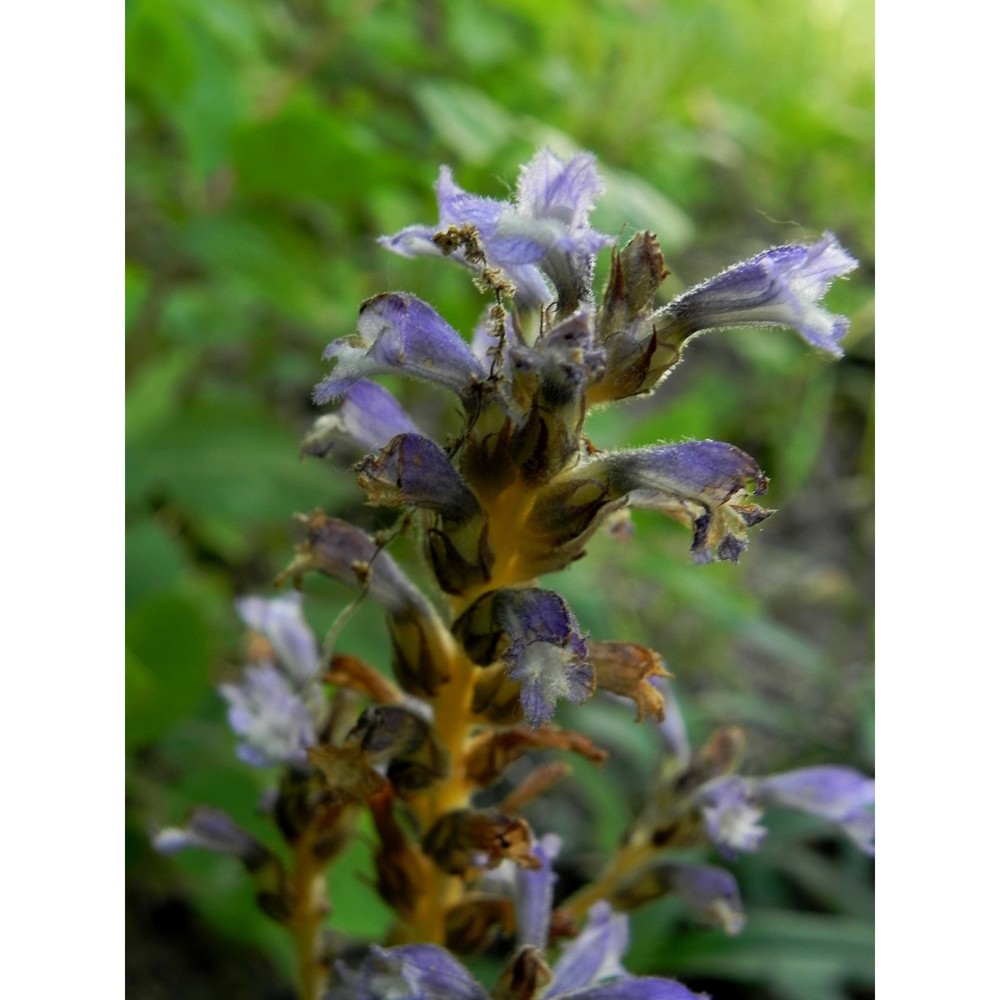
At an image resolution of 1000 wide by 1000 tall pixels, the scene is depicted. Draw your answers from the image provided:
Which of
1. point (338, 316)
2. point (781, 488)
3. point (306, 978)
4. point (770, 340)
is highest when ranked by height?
point (770, 340)

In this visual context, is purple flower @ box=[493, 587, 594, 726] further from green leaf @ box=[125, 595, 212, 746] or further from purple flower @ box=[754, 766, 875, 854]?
green leaf @ box=[125, 595, 212, 746]

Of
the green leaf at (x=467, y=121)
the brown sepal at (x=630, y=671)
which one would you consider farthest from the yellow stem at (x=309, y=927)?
the green leaf at (x=467, y=121)

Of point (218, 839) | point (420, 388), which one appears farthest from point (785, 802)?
point (420, 388)

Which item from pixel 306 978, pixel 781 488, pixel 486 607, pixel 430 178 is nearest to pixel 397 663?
pixel 486 607

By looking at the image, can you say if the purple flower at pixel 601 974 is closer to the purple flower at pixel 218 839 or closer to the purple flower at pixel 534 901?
the purple flower at pixel 534 901
